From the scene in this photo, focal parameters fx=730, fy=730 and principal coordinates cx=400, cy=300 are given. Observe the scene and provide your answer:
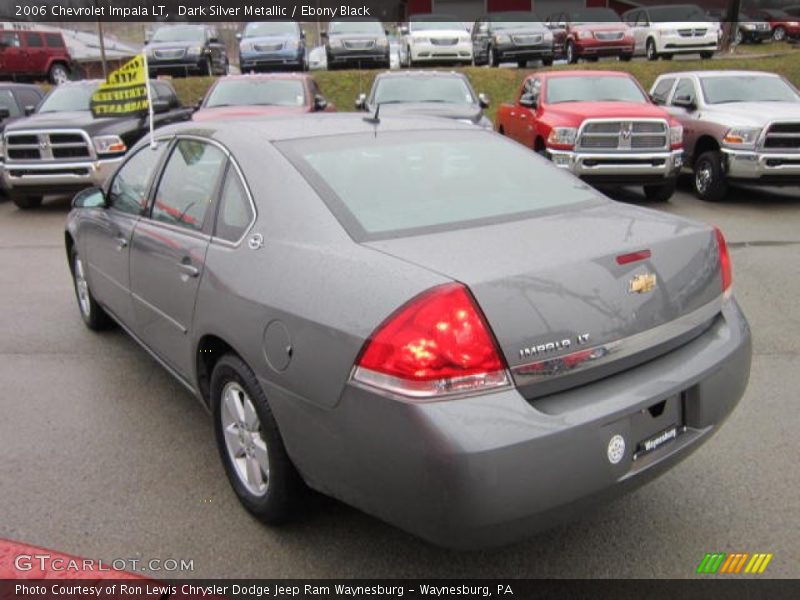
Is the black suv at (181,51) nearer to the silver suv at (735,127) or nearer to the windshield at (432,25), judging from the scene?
the windshield at (432,25)

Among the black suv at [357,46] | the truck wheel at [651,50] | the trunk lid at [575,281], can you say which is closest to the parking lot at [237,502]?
the trunk lid at [575,281]

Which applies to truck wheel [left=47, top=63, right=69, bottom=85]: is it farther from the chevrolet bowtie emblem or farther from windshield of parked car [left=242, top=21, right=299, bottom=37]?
Result: the chevrolet bowtie emblem

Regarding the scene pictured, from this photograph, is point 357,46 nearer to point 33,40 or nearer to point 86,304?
point 33,40

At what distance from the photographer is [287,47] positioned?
19547mm

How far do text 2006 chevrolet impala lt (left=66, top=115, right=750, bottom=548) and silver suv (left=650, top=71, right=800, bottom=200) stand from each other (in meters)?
7.67

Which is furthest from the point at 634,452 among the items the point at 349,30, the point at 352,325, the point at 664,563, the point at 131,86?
the point at 349,30

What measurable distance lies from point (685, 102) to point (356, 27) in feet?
39.8

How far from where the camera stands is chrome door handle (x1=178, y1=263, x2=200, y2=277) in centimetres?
320

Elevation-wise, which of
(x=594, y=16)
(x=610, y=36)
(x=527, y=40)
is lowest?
(x=527, y=40)

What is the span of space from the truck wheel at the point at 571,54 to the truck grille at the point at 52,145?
16096 millimetres

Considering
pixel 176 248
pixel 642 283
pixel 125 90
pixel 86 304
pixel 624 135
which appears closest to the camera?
pixel 642 283

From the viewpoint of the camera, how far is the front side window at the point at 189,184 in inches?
132

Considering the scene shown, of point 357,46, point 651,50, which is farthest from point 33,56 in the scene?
point 651,50

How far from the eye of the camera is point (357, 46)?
20375 mm
